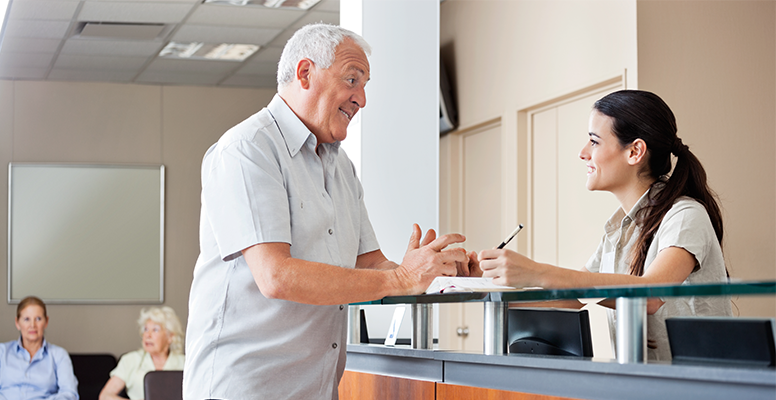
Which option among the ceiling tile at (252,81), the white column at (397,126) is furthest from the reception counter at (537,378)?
the ceiling tile at (252,81)

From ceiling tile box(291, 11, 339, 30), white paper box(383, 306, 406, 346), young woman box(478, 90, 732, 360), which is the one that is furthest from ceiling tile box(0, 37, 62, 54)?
young woman box(478, 90, 732, 360)

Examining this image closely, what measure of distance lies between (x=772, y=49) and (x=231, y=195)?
132 inches

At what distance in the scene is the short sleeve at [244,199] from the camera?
1.49m

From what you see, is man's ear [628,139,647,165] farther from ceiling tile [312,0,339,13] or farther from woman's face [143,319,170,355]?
woman's face [143,319,170,355]

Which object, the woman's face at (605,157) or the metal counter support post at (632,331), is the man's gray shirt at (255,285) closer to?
the metal counter support post at (632,331)

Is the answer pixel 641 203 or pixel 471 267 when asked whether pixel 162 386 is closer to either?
pixel 471 267

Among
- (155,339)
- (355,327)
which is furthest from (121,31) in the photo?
(355,327)

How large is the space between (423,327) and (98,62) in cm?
581

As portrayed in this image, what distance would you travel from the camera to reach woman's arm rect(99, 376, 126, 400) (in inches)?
216

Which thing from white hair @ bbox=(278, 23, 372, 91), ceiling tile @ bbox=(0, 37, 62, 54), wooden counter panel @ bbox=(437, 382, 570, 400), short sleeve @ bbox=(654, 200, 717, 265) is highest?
ceiling tile @ bbox=(0, 37, 62, 54)

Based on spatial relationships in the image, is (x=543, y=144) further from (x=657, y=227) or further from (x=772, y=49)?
(x=657, y=227)

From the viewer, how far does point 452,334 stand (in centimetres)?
557

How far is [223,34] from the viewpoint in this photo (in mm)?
6156

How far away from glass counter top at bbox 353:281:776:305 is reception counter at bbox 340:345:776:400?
13cm
